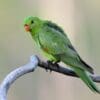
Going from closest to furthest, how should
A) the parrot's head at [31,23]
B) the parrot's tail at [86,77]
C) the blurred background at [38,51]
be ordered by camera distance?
the parrot's tail at [86,77]
the parrot's head at [31,23]
the blurred background at [38,51]

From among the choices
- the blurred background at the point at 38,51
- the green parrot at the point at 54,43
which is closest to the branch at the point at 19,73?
the green parrot at the point at 54,43

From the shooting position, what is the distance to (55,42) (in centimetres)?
150

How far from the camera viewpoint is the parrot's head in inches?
58.3

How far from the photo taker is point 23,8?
2.76 meters

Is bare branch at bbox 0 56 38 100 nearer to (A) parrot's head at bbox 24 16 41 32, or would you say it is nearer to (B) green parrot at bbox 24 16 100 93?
(B) green parrot at bbox 24 16 100 93

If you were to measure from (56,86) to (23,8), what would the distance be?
457mm

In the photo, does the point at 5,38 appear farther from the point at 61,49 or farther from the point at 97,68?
the point at 61,49

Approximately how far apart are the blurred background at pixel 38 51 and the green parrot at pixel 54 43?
2.97ft

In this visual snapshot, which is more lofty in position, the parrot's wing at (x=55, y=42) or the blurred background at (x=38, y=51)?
the parrot's wing at (x=55, y=42)

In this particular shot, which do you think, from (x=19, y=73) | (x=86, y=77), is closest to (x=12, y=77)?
(x=19, y=73)

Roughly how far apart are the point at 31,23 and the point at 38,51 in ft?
3.19

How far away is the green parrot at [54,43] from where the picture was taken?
4.49 feet

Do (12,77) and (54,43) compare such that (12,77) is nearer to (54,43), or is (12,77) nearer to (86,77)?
(86,77)

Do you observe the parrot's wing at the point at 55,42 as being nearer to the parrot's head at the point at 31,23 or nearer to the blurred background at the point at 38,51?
the parrot's head at the point at 31,23
